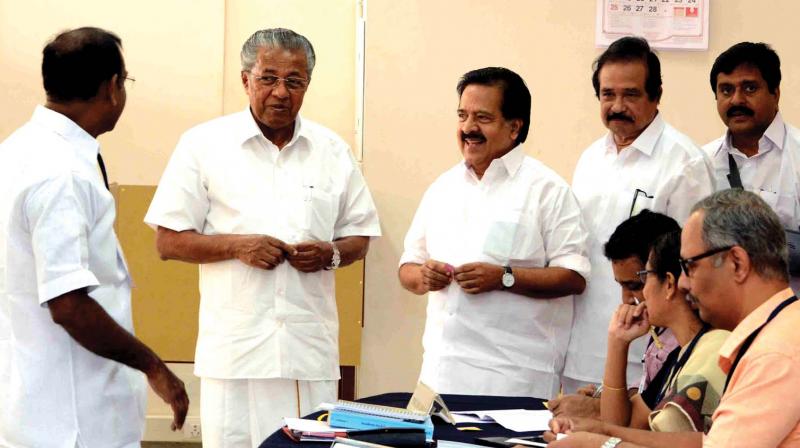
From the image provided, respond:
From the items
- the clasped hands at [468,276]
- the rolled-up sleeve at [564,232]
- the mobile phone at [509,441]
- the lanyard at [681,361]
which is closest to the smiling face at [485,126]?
the rolled-up sleeve at [564,232]

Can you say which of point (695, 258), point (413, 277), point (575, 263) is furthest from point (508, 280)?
point (695, 258)

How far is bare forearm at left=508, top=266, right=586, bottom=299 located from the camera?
359 centimetres

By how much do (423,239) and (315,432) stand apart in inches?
54.6

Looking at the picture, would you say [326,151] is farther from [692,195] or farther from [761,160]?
[761,160]

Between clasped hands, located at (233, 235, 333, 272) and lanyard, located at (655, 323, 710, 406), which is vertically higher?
clasped hands, located at (233, 235, 333, 272)

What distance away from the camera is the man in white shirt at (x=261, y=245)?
140 inches

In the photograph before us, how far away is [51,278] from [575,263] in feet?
5.89

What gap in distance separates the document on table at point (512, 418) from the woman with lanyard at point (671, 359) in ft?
0.58

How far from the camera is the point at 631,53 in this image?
3686mm

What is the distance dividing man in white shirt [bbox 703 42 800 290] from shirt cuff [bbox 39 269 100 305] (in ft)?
7.32

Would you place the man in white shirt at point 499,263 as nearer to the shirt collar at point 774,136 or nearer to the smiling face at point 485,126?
the smiling face at point 485,126

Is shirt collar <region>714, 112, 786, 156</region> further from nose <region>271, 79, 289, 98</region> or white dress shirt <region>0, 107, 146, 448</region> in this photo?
white dress shirt <region>0, 107, 146, 448</region>

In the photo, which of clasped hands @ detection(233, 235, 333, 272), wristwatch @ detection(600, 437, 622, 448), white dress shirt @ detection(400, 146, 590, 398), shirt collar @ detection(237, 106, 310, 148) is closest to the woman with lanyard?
wristwatch @ detection(600, 437, 622, 448)

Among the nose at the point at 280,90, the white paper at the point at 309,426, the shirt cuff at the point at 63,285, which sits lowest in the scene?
the white paper at the point at 309,426
